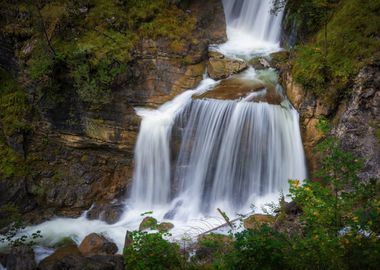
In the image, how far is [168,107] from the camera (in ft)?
32.3

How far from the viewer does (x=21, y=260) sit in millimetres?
6953

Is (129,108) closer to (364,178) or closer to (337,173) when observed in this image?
(364,178)

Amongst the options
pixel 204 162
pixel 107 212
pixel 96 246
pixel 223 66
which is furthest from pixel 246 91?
pixel 96 246

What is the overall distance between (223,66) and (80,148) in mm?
4796

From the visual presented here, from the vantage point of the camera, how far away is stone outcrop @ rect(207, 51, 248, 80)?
10.3 meters

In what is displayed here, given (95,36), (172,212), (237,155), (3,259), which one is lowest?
(3,259)

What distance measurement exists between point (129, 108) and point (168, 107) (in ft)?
3.58

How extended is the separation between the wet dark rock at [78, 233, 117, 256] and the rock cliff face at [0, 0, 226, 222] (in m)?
1.95

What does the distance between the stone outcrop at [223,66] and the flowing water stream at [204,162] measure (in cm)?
46

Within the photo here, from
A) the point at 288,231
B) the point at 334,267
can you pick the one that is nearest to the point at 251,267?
the point at 334,267

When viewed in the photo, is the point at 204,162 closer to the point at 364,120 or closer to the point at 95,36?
the point at 364,120

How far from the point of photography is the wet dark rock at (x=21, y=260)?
6895 millimetres

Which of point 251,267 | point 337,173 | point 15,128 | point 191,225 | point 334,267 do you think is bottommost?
point 191,225

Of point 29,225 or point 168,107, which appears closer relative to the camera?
point 29,225
